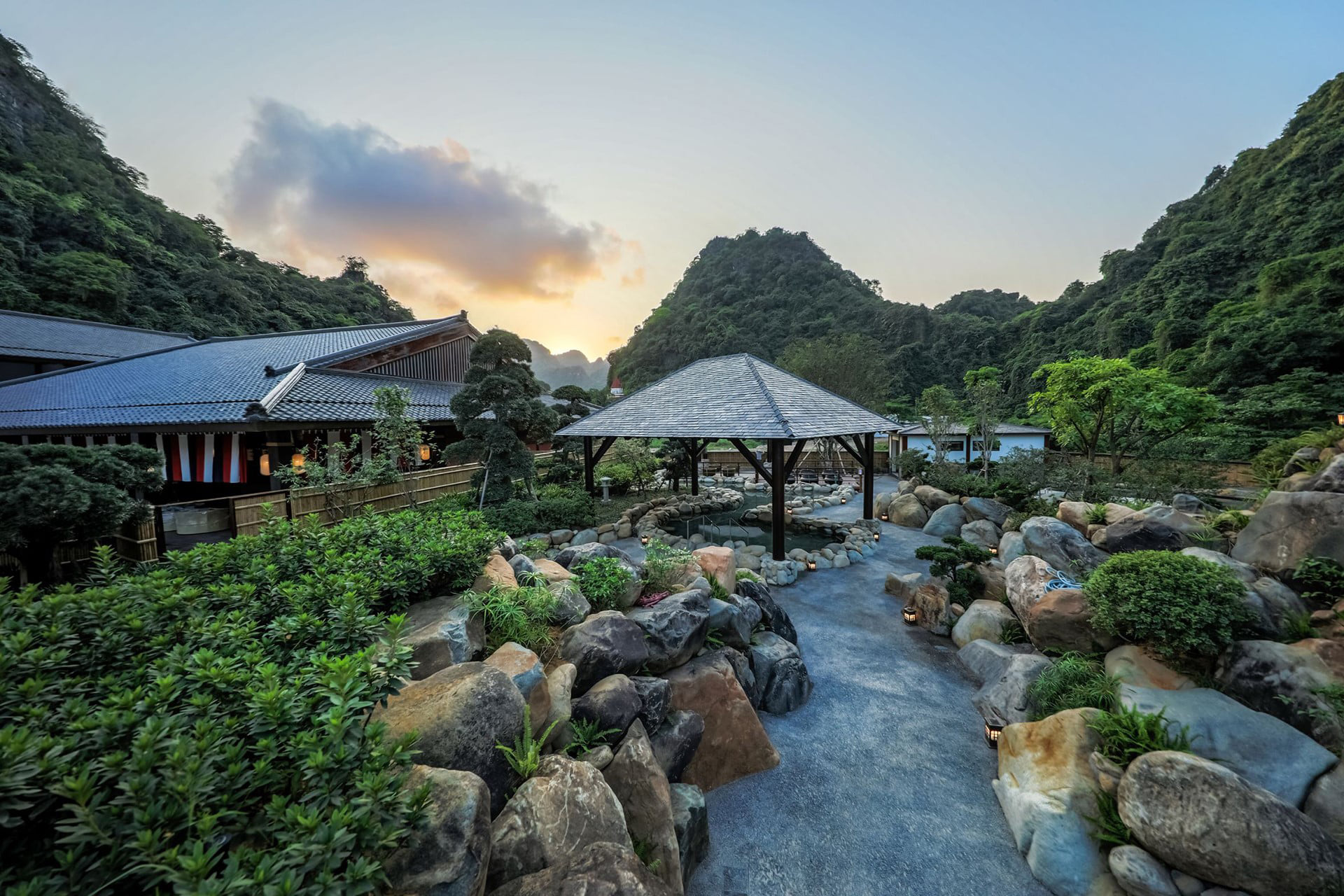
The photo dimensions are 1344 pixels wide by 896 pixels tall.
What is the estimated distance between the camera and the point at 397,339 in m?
17.6

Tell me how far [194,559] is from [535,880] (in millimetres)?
3664

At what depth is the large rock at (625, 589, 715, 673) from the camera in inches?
188

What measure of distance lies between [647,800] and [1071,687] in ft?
13.8

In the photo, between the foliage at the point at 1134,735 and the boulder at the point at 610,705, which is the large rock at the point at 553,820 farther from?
the foliage at the point at 1134,735

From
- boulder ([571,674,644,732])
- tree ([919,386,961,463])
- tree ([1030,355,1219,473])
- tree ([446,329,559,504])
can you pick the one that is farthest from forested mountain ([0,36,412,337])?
tree ([1030,355,1219,473])

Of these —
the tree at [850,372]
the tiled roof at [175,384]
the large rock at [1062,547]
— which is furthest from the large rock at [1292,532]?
the tree at [850,372]

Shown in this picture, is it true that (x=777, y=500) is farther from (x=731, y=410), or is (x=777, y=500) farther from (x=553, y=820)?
(x=553, y=820)

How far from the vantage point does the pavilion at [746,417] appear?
31.8 ft

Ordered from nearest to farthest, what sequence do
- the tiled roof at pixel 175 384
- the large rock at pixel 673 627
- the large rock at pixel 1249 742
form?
the large rock at pixel 1249 742 < the large rock at pixel 673 627 < the tiled roof at pixel 175 384

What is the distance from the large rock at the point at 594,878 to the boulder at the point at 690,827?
3.80 ft

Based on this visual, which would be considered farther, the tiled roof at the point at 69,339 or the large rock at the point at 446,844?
the tiled roof at the point at 69,339

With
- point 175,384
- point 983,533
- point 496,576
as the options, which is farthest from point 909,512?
point 175,384

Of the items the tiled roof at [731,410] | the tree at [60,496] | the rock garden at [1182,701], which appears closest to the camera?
the rock garden at [1182,701]

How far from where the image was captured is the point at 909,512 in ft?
42.1
